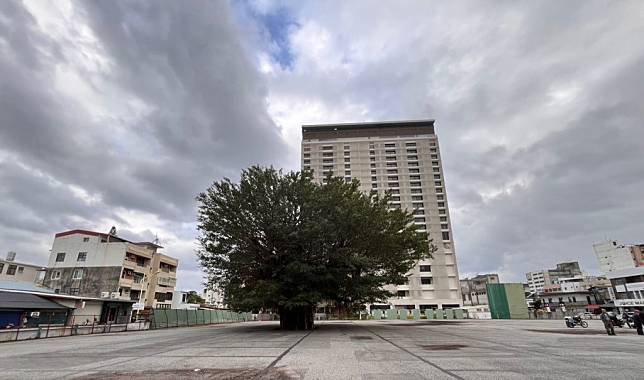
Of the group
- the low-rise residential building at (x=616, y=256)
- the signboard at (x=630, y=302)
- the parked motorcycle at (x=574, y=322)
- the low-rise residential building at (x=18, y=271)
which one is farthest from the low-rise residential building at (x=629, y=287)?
the low-rise residential building at (x=18, y=271)

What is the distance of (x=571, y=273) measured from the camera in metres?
119

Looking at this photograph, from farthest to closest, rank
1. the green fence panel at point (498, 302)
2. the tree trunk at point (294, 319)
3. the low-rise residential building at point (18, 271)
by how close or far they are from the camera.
A: the green fence panel at point (498, 302) < the low-rise residential building at point (18, 271) < the tree trunk at point (294, 319)

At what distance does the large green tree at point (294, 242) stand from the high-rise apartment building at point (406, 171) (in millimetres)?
55530

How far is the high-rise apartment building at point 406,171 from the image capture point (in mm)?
75438

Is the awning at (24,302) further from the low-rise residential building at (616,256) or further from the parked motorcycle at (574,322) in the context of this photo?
the low-rise residential building at (616,256)

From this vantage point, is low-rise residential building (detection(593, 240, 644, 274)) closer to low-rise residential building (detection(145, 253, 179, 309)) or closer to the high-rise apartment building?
the high-rise apartment building

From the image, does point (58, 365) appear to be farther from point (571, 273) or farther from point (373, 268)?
point (571, 273)

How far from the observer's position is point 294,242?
22.0 meters

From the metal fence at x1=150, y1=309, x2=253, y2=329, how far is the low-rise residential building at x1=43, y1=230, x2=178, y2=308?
9097mm

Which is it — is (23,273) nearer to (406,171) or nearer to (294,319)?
(294,319)

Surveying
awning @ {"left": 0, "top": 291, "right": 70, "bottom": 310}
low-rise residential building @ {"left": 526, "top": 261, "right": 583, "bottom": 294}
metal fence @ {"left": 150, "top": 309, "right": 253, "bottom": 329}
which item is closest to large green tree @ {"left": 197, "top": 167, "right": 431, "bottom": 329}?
metal fence @ {"left": 150, "top": 309, "right": 253, "bottom": 329}

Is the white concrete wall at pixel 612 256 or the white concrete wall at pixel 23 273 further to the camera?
the white concrete wall at pixel 612 256

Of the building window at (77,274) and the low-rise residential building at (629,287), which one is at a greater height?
the building window at (77,274)

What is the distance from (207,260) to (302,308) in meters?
7.67
